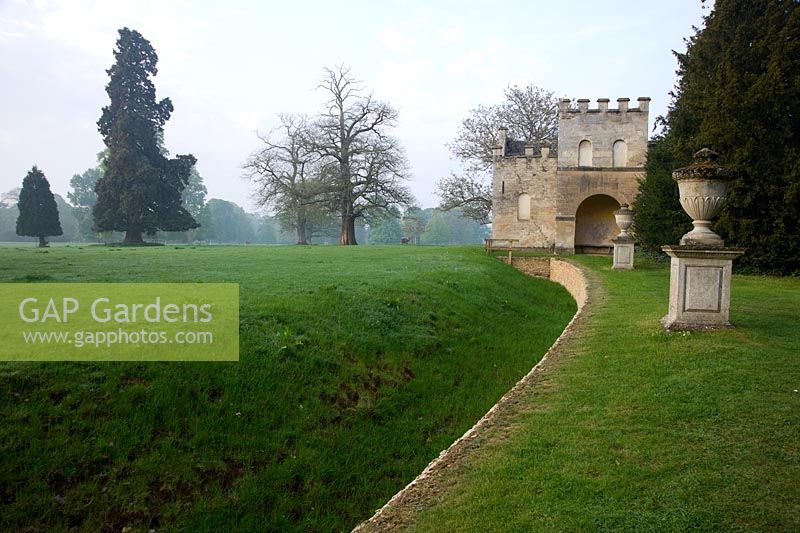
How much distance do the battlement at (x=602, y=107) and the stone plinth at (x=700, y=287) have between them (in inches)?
1003

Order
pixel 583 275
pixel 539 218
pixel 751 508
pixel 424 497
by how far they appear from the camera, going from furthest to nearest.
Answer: pixel 539 218 → pixel 583 275 → pixel 424 497 → pixel 751 508

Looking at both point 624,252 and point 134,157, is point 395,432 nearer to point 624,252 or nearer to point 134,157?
point 624,252

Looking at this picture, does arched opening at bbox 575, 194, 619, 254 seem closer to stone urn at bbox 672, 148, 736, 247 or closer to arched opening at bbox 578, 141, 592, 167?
arched opening at bbox 578, 141, 592, 167

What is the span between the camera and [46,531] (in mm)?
4359

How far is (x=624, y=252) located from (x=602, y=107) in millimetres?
14544

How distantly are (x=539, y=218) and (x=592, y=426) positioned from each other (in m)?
29.4

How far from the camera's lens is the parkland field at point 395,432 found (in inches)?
151

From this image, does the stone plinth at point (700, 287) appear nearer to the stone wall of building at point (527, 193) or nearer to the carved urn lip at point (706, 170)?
the carved urn lip at point (706, 170)

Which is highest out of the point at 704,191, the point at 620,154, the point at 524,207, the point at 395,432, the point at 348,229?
the point at 620,154

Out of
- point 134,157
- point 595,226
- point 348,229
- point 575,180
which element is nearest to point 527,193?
point 575,180

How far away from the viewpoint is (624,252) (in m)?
20.1

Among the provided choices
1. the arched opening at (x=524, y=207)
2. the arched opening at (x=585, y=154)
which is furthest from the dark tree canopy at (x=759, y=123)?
the arched opening at (x=524, y=207)

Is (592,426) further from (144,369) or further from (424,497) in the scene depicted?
(144,369)

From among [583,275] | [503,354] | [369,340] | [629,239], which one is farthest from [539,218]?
[369,340]
